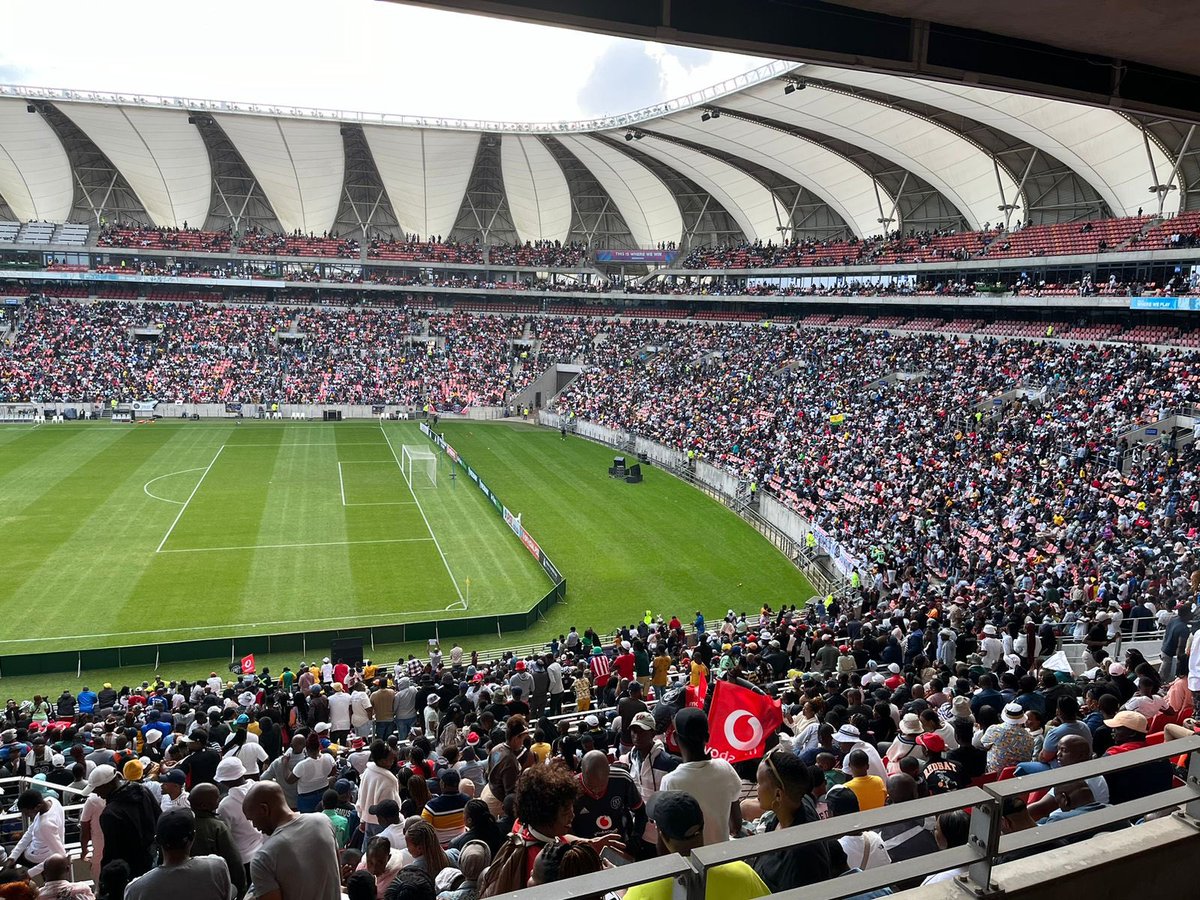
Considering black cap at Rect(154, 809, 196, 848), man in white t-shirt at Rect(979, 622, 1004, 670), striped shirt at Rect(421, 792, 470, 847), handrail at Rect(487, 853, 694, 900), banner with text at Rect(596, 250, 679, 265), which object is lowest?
man in white t-shirt at Rect(979, 622, 1004, 670)

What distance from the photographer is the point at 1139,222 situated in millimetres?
40125

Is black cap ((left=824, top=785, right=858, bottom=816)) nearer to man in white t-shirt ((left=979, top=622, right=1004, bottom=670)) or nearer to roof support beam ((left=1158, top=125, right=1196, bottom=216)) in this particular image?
man in white t-shirt ((left=979, top=622, right=1004, bottom=670))

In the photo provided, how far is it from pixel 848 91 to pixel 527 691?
3452 centimetres

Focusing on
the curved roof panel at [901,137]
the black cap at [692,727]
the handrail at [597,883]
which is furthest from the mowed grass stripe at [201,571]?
the curved roof panel at [901,137]

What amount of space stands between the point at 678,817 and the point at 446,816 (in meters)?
3.80

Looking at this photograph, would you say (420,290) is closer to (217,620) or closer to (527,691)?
(217,620)

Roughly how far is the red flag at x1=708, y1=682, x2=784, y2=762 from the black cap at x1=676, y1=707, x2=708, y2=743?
10.1ft

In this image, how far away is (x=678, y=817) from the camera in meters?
3.59

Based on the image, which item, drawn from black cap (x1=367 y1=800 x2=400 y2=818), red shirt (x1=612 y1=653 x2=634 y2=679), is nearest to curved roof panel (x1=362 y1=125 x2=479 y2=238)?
red shirt (x1=612 y1=653 x2=634 y2=679)

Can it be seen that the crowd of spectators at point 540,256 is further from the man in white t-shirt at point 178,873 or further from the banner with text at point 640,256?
the man in white t-shirt at point 178,873

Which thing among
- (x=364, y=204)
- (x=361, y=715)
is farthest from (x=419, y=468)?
(x=364, y=204)

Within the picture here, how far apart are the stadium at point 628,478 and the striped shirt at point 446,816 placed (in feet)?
0.10

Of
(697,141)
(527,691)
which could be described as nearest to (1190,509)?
(527,691)

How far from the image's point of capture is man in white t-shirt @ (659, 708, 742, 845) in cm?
501
